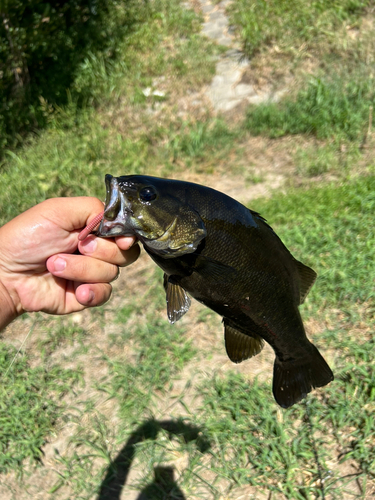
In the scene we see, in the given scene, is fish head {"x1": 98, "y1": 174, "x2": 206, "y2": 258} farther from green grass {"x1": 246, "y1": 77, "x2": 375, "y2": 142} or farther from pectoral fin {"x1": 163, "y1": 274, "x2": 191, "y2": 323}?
green grass {"x1": 246, "y1": 77, "x2": 375, "y2": 142}

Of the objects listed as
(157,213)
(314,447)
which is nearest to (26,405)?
(314,447)

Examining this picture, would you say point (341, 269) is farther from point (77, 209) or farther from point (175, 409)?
point (77, 209)

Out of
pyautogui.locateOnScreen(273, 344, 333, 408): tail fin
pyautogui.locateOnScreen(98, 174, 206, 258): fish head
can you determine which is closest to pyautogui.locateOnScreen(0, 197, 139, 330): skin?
pyautogui.locateOnScreen(98, 174, 206, 258): fish head

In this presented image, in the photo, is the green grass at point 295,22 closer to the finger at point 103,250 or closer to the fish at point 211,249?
the finger at point 103,250

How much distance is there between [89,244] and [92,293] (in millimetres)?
265

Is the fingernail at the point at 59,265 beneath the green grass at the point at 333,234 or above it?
above

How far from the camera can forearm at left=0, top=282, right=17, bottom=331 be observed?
92.8 inches

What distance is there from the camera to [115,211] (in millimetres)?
1767

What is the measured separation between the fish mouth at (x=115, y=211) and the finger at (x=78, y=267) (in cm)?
43

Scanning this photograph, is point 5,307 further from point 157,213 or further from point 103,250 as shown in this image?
point 157,213

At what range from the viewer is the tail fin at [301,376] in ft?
6.98

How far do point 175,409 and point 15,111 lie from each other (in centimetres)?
493

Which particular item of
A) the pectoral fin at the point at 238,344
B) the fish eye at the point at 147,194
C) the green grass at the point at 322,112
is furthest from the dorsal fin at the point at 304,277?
the green grass at the point at 322,112

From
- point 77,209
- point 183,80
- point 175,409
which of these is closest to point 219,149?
point 183,80
